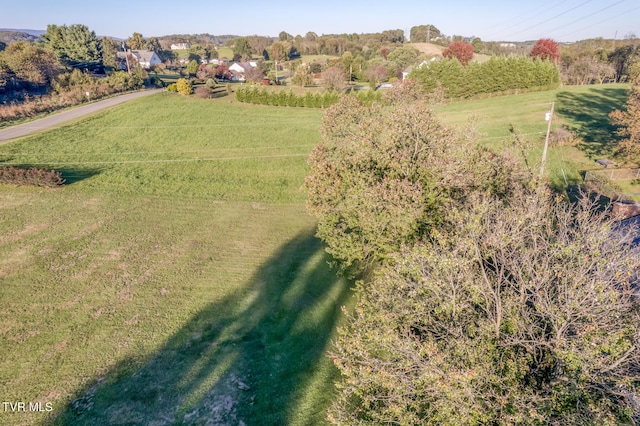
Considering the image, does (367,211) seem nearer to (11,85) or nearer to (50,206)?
(50,206)

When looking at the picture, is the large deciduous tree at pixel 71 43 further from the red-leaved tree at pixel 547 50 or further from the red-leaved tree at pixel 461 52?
the red-leaved tree at pixel 547 50

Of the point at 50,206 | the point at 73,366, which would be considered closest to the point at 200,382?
the point at 73,366

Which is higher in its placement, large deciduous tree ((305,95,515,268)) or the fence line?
large deciduous tree ((305,95,515,268))

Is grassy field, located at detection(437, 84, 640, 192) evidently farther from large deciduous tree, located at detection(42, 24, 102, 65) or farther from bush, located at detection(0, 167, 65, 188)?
large deciduous tree, located at detection(42, 24, 102, 65)

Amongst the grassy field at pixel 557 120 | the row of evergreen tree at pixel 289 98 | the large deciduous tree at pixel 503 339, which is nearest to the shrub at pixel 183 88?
the row of evergreen tree at pixel 289 98

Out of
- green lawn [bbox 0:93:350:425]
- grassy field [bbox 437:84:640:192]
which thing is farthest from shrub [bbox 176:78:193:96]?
grassy field [bbox 437:84:640:192]

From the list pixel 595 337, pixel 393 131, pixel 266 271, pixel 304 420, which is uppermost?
pixel 393 131
